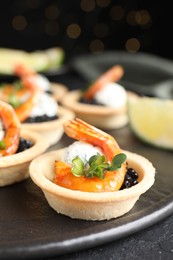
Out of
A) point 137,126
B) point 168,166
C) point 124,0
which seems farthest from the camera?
point 124,0

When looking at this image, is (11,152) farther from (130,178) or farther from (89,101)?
(89,101)

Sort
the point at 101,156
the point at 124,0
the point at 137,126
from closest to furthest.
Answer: the point at 101,156 < the point at 137,126 < the point at 124,0

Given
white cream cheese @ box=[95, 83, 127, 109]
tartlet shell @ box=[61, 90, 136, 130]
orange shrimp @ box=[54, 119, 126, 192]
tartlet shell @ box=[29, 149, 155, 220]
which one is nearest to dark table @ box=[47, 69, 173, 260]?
tartlet shell @ box=[29, 149, 155, 220]

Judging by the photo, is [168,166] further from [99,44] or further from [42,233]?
[99,44]

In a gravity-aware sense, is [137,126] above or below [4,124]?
below

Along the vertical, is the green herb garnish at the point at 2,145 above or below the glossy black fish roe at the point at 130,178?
above

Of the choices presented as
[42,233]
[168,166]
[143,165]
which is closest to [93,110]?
[168,166]

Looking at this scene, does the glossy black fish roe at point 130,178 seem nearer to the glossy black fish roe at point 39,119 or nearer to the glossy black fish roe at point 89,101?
the glossy black fish roe at point 39,119

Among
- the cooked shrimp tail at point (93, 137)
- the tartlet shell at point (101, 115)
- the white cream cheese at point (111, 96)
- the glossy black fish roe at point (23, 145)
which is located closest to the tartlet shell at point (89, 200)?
the cooked shrimp tail at point (93, 137)
